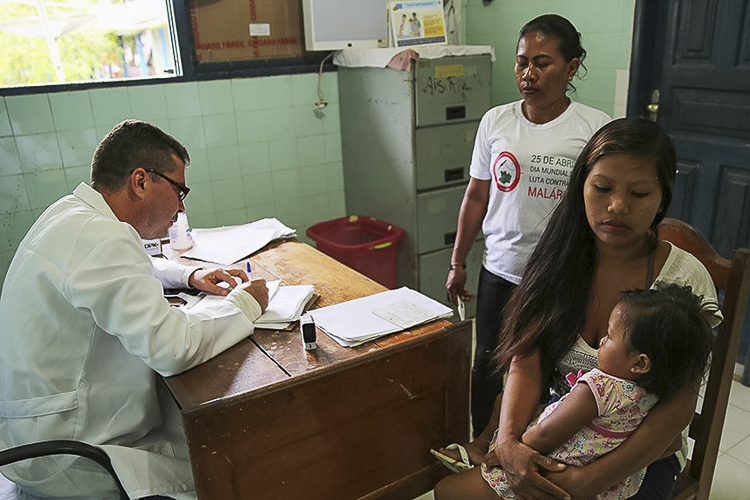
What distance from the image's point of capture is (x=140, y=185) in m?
1.54

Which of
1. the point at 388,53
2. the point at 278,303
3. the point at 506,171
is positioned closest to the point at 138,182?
the point at 278,303

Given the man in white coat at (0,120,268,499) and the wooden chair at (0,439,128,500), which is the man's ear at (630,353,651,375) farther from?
the wooden chair at (0,439,128,500)

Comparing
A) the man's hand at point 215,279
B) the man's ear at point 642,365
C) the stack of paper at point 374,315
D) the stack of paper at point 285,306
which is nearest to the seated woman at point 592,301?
the man's ear at point 642,365

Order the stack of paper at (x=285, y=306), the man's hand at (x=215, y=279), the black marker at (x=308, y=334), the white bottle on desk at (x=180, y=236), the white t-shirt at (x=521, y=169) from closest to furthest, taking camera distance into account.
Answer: the black marker at (x=308, y=334), the stack of paper at (x=285, y=306), the white t-shirt at (x=521, y=169), the man's hand at (x=215, y=279), the white bottle on desk at (x=180, y=236)

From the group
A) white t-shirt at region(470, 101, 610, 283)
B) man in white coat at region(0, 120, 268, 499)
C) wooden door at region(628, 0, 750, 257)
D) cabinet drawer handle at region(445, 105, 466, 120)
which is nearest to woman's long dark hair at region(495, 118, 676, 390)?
white t-shirt at region(470, 101, 610, 283)

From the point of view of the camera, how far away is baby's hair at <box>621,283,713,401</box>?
1.16m

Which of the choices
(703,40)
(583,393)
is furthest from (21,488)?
(703,40)

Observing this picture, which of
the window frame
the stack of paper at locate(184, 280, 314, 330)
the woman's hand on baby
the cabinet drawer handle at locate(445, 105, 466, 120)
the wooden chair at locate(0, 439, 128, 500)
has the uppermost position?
the window frame

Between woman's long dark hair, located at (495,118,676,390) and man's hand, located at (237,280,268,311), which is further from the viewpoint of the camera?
man's hand, located at (237,280,268,311)

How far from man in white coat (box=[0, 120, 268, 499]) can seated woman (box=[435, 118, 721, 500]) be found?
725 millimetres

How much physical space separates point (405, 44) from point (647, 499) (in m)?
2.67

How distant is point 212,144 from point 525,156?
1.99m

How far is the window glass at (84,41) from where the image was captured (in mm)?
2797

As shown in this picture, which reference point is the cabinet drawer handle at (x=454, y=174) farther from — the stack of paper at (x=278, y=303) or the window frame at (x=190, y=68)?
the stack of paper at (x=278, y=303)
